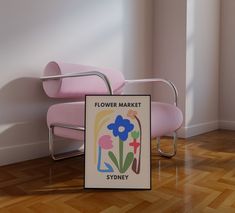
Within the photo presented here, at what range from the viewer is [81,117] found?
1264mm

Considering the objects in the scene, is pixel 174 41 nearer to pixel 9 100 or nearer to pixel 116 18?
pixel 116 18

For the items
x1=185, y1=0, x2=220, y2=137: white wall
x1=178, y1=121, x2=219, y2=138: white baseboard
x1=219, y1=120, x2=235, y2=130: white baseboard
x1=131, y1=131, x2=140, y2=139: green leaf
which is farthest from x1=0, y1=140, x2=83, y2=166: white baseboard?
x1=219, y1=120, x2=235, y2=130: white baseboard

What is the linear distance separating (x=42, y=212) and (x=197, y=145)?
1382 mm

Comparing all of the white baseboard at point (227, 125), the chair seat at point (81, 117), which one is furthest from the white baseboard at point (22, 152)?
the white baseboard at point (227, 125)

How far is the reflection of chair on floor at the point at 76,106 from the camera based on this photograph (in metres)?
1.31

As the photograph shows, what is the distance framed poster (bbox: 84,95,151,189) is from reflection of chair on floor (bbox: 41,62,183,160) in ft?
0.41

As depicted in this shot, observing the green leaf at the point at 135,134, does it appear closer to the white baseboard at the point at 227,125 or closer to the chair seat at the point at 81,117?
the chair seat at the point at 81,117

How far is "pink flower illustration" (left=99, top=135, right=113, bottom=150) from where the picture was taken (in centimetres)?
112

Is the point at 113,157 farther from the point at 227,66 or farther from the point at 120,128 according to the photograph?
the point at 227,66

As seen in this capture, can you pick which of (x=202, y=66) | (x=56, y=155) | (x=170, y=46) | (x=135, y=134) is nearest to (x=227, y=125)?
(x=202, y=66)

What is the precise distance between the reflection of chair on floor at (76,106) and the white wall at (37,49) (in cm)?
13

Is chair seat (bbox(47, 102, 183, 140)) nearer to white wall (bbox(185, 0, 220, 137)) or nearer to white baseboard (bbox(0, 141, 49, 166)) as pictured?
white baseboard (bbox(0, 141, 49, 166))

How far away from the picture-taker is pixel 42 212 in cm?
94

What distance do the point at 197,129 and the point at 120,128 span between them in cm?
154
